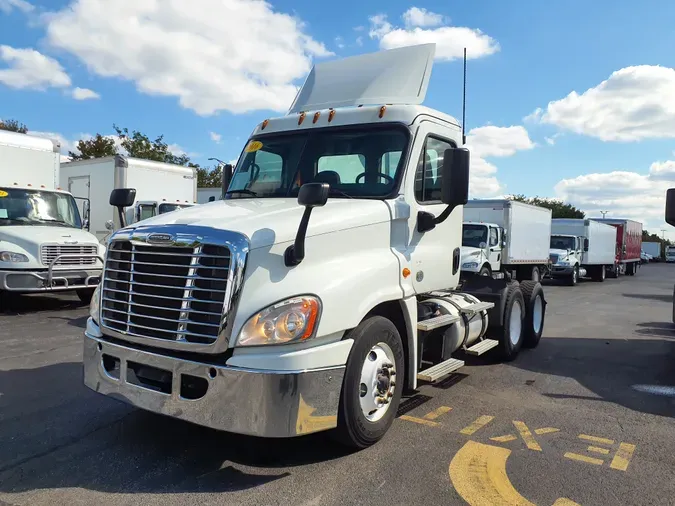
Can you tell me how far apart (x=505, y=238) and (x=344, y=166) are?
47.3 ft

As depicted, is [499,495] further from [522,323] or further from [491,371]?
[522,323]

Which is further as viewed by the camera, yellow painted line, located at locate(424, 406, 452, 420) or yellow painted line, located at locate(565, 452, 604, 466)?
yellow painted line, located at locate(424, 406, 452, 420)

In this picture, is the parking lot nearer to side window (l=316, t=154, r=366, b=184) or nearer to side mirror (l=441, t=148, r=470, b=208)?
side mirror (l=441, t=148, r=470, b=208)

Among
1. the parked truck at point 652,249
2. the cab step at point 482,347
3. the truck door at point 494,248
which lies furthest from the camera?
the parked truck at point 652,249

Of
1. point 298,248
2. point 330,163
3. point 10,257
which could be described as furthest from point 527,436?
point 10,257

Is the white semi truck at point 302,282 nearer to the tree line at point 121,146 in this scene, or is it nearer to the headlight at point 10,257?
the headlight at point 10,257

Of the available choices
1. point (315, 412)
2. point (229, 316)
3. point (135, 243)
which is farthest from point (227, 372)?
point (135, 243)

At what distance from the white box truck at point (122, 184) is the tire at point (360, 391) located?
12.1 meters

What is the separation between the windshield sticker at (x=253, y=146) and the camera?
551 cm

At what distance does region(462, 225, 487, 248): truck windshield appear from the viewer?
17.0m

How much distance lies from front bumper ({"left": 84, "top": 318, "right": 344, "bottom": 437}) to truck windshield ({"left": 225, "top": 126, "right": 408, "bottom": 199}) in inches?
70.3

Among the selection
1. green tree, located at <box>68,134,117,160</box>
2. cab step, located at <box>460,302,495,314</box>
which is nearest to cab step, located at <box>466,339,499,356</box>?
cab step, located at <box>460,302,495,314</box>

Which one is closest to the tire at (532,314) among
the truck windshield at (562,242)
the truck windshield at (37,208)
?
the truck windshield at (37,208)

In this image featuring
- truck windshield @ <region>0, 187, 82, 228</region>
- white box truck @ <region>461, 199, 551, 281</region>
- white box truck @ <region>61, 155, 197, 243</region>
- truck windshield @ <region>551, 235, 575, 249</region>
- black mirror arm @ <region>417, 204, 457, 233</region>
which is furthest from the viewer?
truck windshield @ <region>551, 235, 575, 249</region>
